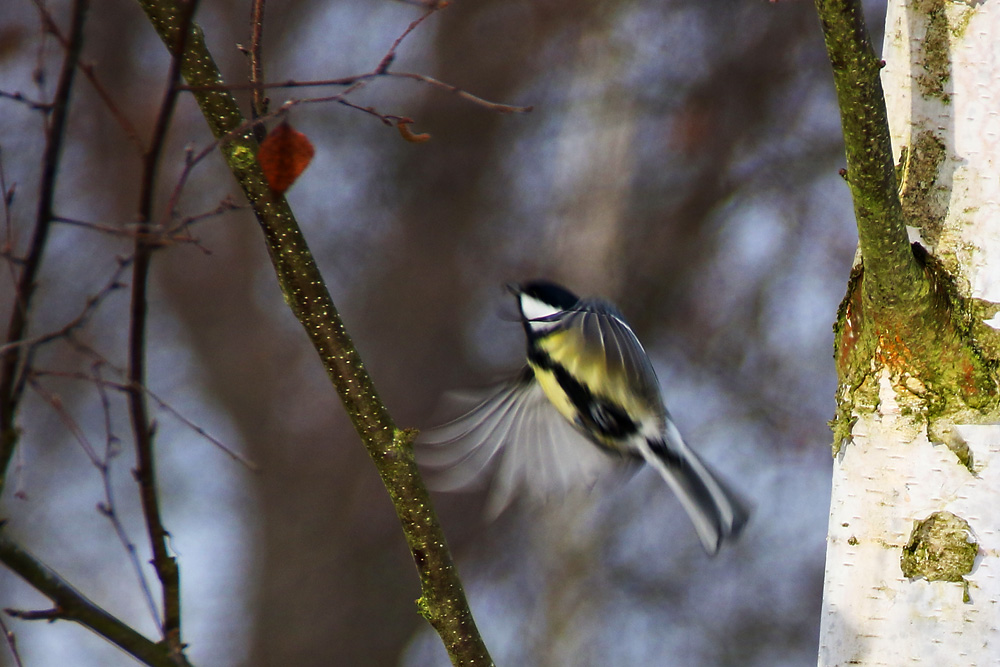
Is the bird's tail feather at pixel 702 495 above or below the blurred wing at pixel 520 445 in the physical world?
below

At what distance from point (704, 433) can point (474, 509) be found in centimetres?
116

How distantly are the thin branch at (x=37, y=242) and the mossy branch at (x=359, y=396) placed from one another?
506mm

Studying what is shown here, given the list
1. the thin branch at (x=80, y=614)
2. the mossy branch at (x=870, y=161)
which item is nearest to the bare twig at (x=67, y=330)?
the thin branch at (x=80, y=614)

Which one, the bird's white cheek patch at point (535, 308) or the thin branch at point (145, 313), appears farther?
the bird's white cheek patch at point (535, 308)

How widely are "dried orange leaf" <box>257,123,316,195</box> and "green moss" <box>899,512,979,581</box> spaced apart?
104 centimetres

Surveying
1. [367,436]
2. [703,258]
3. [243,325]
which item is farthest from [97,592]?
[367,436]

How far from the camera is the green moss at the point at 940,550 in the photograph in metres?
1.46

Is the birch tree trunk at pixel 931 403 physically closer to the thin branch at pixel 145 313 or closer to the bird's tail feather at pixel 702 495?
the bird's tail feather at pixel 702 495

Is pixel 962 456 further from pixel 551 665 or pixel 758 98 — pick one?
pixel 758 98

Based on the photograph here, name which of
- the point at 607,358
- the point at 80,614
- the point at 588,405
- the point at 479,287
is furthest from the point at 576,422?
the point at 479,287

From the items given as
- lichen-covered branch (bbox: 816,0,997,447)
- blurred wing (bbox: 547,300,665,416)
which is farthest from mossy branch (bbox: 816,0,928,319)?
blurred wing (bbox: 547,300,665,416)

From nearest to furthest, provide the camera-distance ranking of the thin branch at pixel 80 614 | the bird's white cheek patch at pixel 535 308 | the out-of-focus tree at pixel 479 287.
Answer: the thin branch at pixel 80 614 < the bird's white cheek patch at pixel 535 308 < the out-of-focus tree at pixel 479 287

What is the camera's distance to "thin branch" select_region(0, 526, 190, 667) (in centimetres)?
87

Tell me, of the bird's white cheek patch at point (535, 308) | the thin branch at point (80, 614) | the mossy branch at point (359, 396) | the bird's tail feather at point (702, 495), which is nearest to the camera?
the thin branch at point (80, 614)
